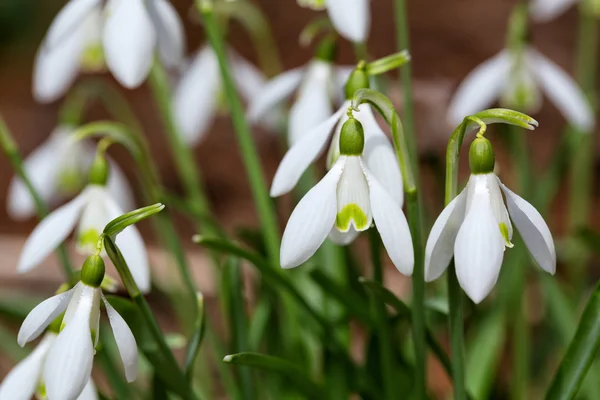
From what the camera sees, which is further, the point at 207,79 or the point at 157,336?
the point at 207,79

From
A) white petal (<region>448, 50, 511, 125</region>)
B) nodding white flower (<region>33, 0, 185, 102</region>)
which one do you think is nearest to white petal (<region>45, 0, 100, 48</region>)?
nodding white flower (<region>33, 0, 185, 102</region>)

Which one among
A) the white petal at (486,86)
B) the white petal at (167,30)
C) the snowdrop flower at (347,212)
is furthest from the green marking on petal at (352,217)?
the white petal at (486,86)

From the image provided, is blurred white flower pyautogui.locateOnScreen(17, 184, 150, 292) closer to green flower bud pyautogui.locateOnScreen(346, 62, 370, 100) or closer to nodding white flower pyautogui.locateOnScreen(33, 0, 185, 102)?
nodding white flower pyautogui.locateOnScreen(33, 0, 185, 102)

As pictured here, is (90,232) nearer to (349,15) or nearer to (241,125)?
(241,125)

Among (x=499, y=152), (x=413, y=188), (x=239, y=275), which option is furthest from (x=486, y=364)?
(x=499, y=152)

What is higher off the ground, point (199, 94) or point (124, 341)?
point (199, 94)

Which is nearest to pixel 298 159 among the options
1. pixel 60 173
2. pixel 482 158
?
pixel 482 158

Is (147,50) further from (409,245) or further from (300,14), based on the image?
(300,14)
